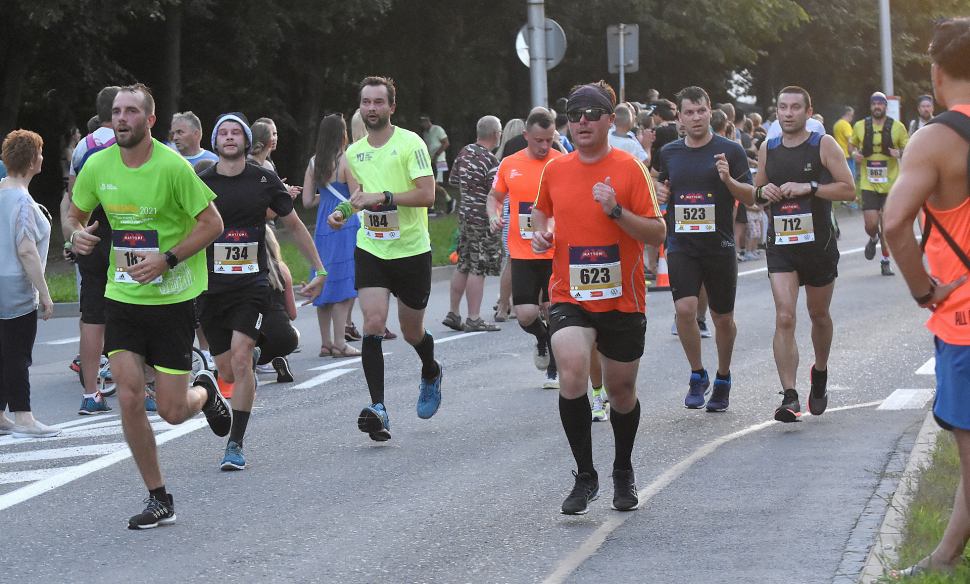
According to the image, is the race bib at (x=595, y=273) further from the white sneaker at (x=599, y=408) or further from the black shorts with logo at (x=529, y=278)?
the black shorts with logo at (x=529, y=278)

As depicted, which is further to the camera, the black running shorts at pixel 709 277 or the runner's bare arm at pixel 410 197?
the black running shorts at pixel 709 277

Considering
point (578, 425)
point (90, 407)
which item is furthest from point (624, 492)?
point (90, 407)

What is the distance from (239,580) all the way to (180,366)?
133cm

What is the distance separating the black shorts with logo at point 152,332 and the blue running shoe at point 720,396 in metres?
3.72

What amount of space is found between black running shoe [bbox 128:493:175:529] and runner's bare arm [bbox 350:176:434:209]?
228cm

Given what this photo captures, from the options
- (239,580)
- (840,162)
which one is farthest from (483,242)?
(239,580)

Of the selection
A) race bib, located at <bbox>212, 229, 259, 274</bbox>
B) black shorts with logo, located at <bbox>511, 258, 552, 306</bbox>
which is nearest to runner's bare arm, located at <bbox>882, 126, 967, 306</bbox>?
A: race bib, located at <bbox>212, 229, 259, 274</bbox>

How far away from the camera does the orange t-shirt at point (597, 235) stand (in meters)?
6.03

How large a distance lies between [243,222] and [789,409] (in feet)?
11.0

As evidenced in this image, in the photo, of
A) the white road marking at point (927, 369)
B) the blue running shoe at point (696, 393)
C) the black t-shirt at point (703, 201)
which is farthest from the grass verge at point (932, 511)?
the white road marking at point (927, 369)

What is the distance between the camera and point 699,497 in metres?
6.34

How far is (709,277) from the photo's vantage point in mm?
8719

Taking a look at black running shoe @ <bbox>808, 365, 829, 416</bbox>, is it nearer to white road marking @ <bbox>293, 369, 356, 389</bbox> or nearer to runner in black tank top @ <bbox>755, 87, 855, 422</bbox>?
runner in black tank top @ <bbox>755, 87, 855, 422</bbox>

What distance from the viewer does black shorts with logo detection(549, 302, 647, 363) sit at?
19.9 ft
